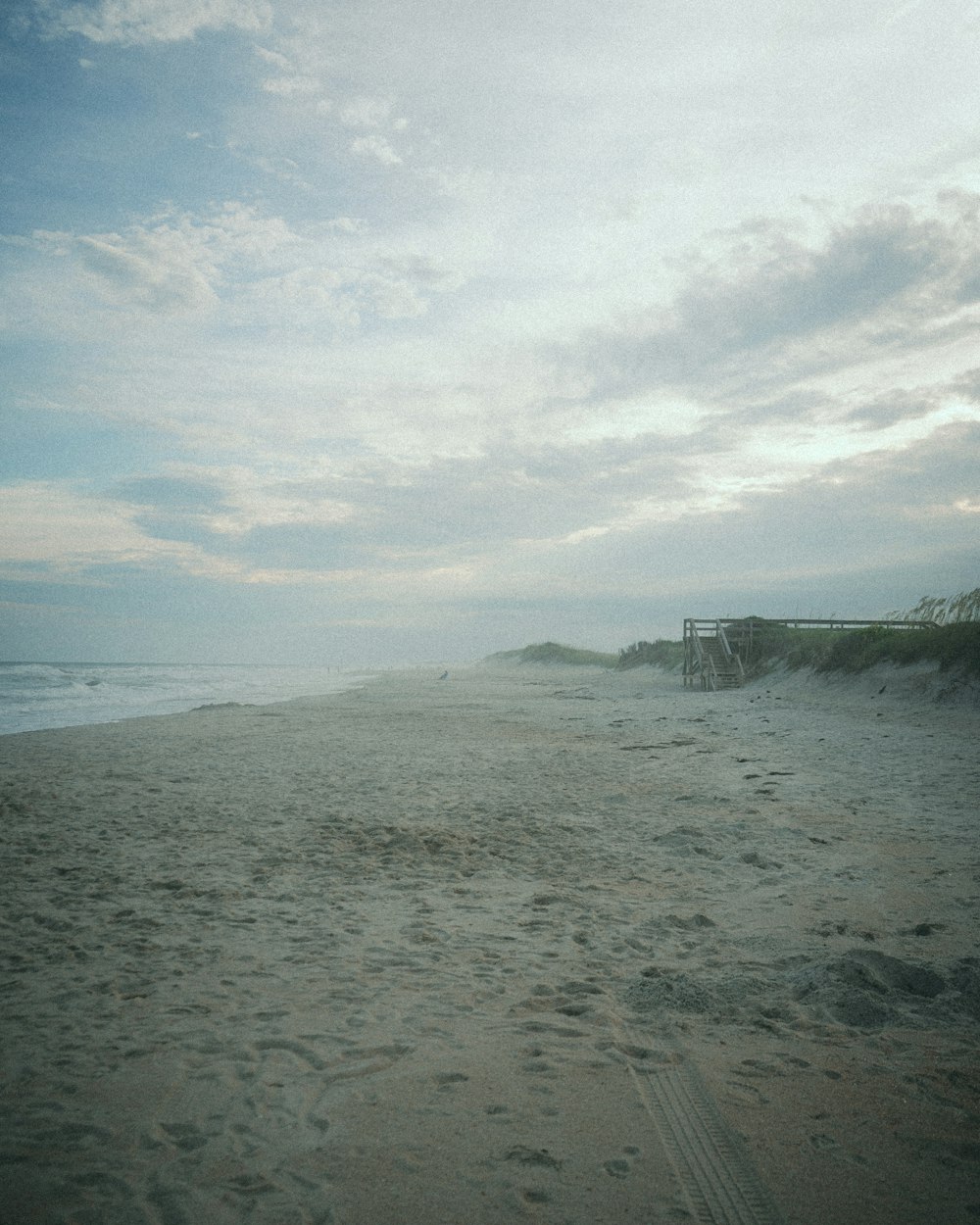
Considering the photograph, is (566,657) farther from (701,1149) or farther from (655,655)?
(701,1149)

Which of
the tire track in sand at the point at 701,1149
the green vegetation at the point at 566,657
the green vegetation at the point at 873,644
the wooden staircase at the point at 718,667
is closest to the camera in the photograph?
the tire track in sand at the point at 701,1149

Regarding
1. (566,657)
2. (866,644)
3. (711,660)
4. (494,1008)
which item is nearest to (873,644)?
(866,644)

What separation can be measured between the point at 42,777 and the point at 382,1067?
974cm

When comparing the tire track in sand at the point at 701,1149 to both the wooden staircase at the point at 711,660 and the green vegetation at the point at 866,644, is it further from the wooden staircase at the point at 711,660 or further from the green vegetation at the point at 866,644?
the wooden staircase at the point at 711,660

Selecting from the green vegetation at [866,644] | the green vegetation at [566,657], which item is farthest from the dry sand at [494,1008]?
the green vegetation at [566,657]

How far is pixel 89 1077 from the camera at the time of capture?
10.2ft

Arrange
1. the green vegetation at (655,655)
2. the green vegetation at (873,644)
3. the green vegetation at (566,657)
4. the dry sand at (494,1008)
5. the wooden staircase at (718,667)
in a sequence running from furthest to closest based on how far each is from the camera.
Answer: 1. the green vegetation at (566,657)
2. the green vegetation at (655,655)
3. the wooden staircase at (718,667)
4. the green vegetation at (873,644)
5. the dry sand at (494,1008)

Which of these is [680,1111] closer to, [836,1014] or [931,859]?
[836,1014]

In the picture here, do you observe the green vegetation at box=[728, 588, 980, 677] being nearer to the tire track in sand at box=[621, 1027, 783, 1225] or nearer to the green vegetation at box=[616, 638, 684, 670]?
the green vegetation at box=[616, 638, 684, 670]

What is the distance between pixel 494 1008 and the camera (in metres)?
3.77

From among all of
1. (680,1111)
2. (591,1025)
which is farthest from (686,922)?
(680,1111)

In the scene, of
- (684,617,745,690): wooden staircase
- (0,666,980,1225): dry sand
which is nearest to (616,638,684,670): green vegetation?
(684,617,745,690): wooden staircase

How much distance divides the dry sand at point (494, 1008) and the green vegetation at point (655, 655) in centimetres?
3199

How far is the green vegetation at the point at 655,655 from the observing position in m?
40.6
